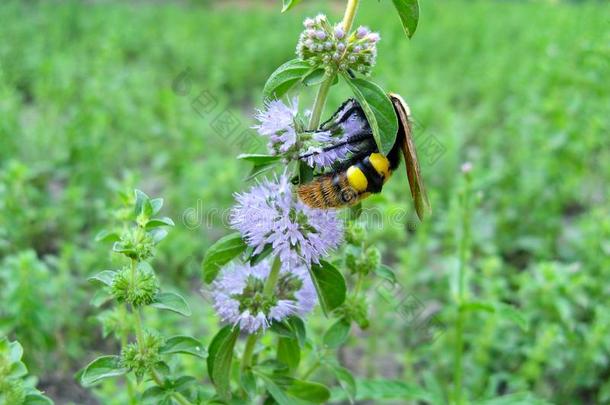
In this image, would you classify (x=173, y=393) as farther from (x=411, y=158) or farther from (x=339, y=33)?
(x=339, y=33)

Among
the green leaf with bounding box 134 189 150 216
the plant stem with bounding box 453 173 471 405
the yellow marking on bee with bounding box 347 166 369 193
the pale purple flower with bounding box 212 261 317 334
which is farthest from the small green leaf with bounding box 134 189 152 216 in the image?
the plant stem with bounding box 453 173 471 405

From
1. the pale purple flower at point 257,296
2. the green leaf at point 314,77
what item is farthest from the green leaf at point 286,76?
the pale purple flower at point 257,296

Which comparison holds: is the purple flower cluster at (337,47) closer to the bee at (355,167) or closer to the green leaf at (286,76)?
the green leaf at (286,76)

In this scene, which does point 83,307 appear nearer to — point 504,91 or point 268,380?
point 268,380

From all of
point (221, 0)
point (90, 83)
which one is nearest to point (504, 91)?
point (90, 83)

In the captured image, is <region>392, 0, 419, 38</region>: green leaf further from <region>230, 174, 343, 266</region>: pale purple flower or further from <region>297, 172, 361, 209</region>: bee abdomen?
<region>230, 174, 343, 266</region>: pale purple flower

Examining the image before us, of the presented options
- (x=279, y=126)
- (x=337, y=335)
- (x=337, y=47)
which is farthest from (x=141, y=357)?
(x=337, y=47)

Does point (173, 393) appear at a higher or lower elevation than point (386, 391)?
higher
